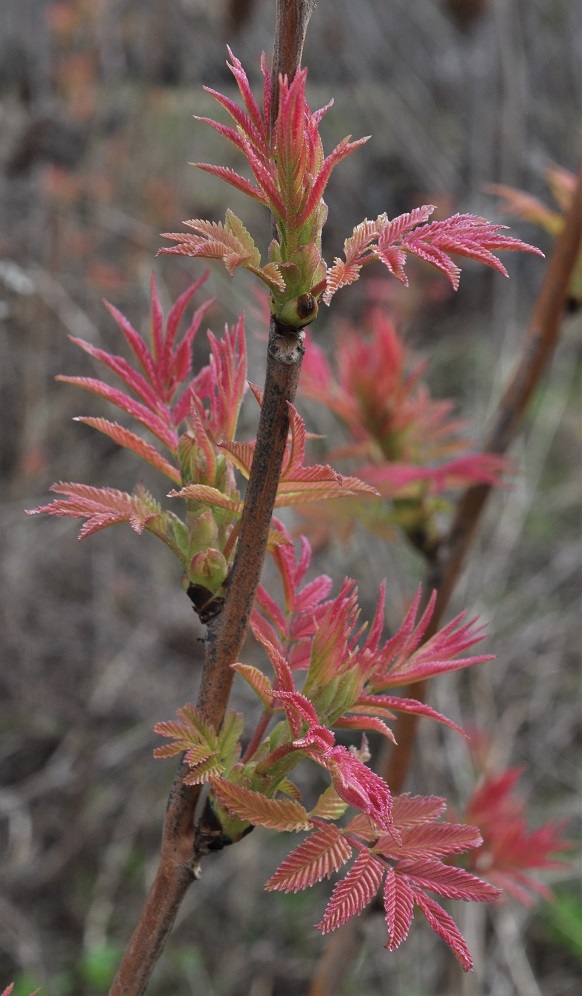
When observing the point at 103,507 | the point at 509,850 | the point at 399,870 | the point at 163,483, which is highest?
the point at 103,507

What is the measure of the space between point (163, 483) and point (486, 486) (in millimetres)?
1994

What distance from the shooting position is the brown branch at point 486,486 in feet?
2.66

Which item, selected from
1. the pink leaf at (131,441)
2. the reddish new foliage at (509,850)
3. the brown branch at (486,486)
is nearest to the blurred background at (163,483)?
the brown branch at (486,486)

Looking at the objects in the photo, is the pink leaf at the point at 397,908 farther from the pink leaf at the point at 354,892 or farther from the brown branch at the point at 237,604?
the brown branch at the point at 237,604

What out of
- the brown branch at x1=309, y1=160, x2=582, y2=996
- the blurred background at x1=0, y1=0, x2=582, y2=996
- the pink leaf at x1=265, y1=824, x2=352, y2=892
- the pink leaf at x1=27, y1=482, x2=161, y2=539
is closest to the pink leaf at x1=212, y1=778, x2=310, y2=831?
the pink leaf at x1=265, y1=824, x2=352, y2=892

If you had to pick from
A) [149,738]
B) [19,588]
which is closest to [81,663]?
[19,588]

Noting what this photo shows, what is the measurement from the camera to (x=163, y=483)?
2768 millimetres

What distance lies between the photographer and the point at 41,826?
1880 mm

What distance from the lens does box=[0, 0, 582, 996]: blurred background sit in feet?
→ 5.74

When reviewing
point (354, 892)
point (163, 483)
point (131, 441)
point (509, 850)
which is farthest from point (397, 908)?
point (163, 483)

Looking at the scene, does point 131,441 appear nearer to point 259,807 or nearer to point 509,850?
point 259,807

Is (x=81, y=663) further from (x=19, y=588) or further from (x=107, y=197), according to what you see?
(x=107, y=197)

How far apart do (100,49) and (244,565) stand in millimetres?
2888

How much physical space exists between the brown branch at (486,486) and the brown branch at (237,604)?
39cm
